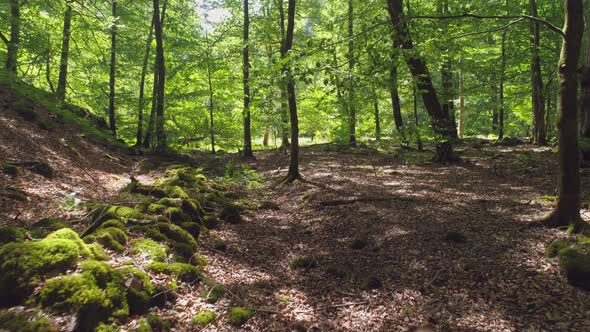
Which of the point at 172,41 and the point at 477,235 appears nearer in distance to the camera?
the point at 477,235

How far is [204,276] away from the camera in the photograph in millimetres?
5355

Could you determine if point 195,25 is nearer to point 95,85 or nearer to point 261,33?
point 261,33

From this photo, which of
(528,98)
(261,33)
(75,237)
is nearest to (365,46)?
(75,237)

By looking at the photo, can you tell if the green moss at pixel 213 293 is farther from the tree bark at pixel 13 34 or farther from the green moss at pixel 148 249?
the tree bark at pixel 13 34

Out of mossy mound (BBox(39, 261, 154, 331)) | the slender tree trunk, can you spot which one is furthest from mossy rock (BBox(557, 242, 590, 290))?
the slender tree trunk

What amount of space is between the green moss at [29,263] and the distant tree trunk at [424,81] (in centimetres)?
565

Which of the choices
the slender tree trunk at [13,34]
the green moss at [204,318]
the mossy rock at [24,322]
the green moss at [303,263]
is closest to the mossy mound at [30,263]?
the mossy rock at [24,322]

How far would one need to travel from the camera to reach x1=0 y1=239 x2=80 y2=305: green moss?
360cm

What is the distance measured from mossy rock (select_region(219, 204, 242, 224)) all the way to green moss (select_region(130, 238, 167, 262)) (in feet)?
10.3

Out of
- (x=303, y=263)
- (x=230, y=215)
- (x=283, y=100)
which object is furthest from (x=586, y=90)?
(x=230, y=215)

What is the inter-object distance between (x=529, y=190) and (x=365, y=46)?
251 inches

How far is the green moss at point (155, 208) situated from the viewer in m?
7.42

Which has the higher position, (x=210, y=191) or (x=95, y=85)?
(x=95, y=85)

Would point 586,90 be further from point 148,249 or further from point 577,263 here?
point 148,249
